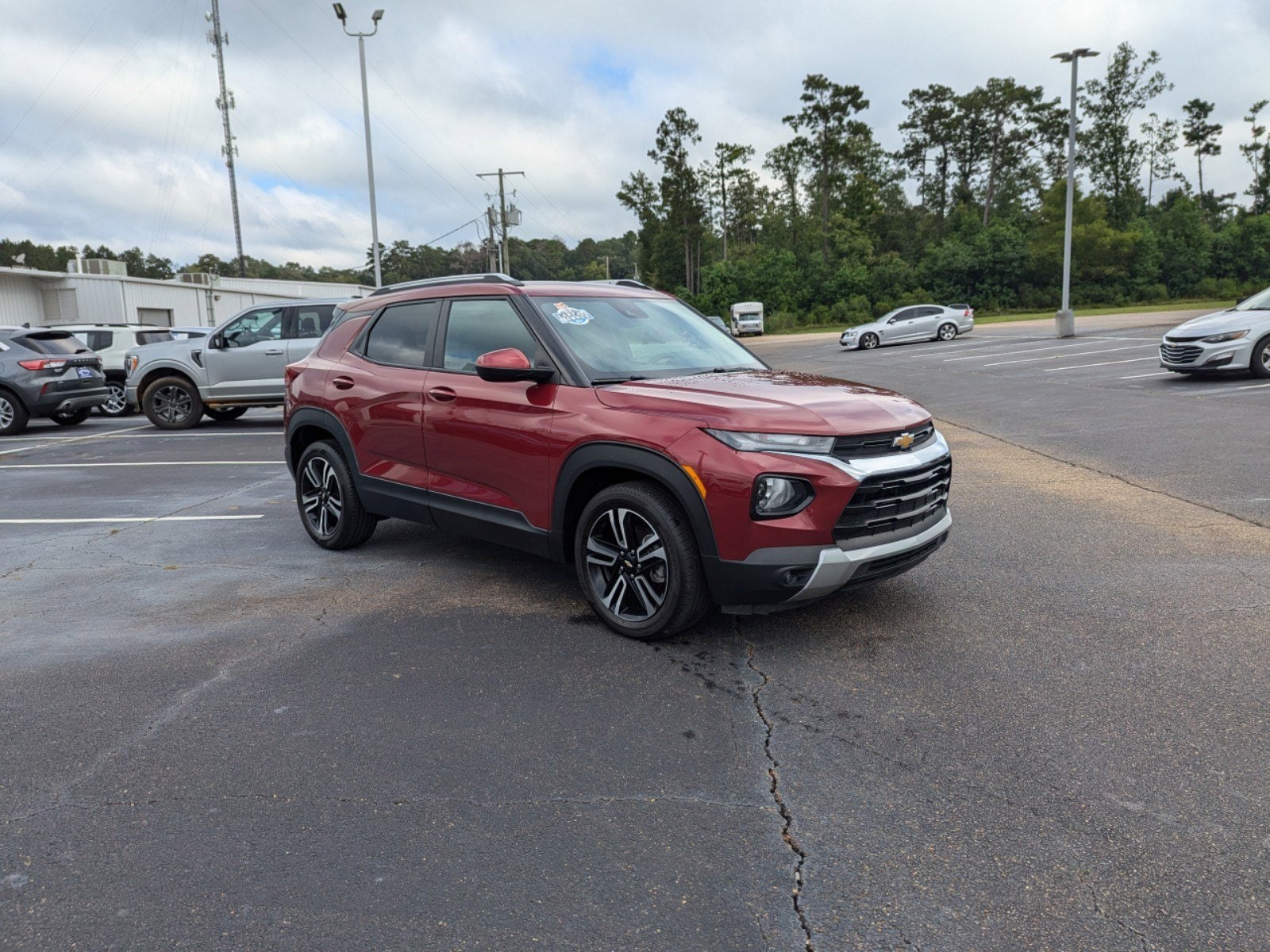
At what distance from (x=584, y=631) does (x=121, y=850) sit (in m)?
2.26

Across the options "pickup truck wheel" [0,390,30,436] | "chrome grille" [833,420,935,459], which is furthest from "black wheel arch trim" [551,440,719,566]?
"pickup truck wheel" [0,390,30,436]

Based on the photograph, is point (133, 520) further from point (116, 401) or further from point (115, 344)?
point (115, 344)

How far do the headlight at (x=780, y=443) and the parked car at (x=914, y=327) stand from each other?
32559mm

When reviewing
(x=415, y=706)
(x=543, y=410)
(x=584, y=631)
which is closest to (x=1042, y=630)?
(x=584, y=631)

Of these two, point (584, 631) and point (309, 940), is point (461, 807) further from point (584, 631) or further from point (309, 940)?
point (584, 631)

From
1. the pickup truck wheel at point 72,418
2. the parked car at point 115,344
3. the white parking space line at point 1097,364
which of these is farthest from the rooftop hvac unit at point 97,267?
the white parking space line at point 1097,364

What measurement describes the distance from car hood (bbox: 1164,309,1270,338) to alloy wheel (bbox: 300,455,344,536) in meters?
14.3

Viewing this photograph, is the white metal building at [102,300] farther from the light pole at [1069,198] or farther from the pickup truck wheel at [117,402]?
the light pole at [1069,198]

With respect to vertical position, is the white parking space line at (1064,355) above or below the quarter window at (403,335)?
below

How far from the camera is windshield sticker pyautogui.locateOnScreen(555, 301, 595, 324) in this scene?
489 centimetres

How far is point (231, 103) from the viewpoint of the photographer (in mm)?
47188

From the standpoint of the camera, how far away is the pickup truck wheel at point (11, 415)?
14.2 meters

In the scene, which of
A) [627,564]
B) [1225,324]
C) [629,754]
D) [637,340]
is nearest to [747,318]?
[1225,324]

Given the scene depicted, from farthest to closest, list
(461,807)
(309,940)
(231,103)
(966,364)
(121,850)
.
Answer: (231,103) < (966,364) < (461,807) < (121,850) < (309,940)
